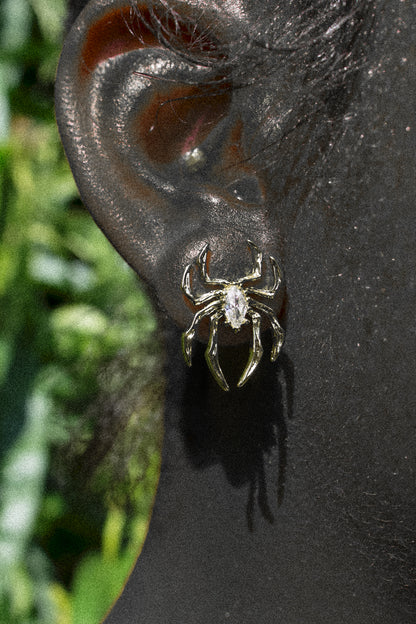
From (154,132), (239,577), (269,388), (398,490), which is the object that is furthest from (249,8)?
(239,577)

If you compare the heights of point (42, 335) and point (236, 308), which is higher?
point (42, 335)

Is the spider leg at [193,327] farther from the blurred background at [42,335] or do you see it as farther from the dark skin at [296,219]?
the blurred background at [42,335]

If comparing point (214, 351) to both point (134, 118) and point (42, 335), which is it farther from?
point (42, 335)

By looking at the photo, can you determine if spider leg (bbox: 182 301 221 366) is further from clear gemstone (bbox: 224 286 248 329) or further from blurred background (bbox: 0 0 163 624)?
blurred background (bbox: 0 0 163 624)

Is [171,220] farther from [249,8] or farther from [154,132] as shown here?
[249,8]

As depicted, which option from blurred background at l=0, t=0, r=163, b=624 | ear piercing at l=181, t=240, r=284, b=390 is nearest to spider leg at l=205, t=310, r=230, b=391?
ear piercing at l=181, t=240, r=284, b=390

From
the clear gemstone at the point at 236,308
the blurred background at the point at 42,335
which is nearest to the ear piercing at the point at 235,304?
the clear gemstone at the point at 236,308

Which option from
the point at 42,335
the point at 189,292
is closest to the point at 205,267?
the point at 189,292
